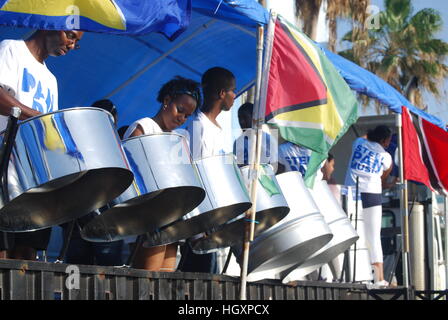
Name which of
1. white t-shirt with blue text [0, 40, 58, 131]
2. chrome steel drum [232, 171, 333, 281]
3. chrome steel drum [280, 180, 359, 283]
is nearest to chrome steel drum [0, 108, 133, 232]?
white t-shirt with blue text [0, 40, 58, 131]

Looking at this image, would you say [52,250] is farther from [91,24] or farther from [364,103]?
[364,103]

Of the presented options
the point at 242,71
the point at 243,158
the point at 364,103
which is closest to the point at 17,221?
the point at 243,158

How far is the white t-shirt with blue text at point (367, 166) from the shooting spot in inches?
249

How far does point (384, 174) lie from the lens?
6781mm

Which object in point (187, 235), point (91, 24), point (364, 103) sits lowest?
point (187, 235)

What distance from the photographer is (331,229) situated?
16.5 feet

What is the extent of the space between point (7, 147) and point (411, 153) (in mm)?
4099

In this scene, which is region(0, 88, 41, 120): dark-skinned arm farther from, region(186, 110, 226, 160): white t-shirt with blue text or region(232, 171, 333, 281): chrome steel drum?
region(232, 171, 333, 281): chrome steel drum

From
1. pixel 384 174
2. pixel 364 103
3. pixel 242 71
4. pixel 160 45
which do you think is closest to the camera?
pixel 160 45

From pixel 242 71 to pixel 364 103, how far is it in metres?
11.6

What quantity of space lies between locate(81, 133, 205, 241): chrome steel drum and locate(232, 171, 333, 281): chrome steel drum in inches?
33.9

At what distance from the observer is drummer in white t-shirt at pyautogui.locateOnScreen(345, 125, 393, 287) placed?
6.33m

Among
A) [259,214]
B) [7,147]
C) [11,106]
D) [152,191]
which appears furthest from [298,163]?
[7,147]

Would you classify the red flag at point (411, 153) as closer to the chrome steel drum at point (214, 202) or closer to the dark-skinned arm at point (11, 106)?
the chrome steel drum at point (214, 202)
